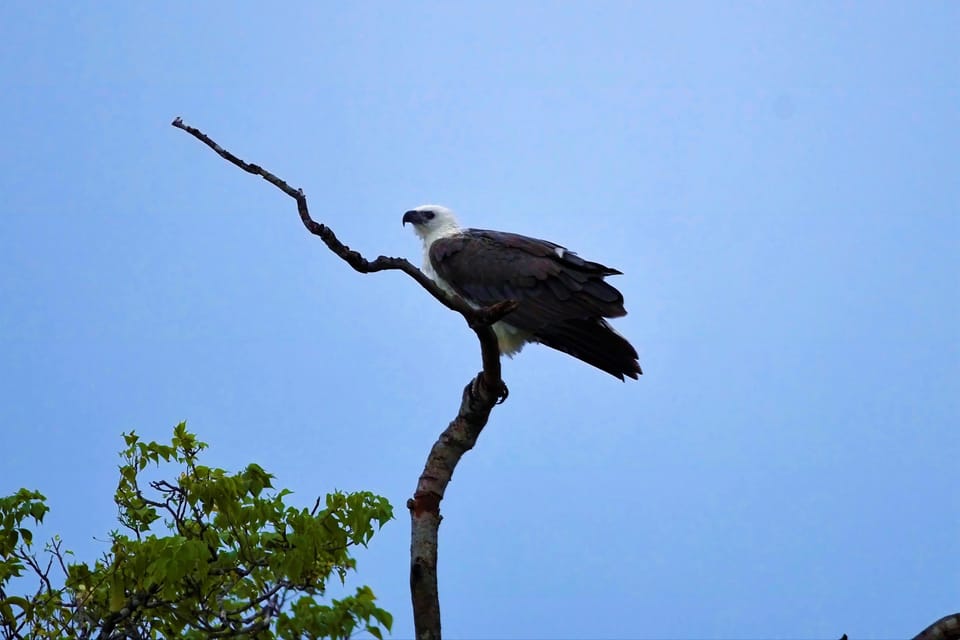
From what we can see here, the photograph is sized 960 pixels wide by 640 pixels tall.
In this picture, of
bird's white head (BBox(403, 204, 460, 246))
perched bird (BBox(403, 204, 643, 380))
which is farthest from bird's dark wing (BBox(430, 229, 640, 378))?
bird's white head (BBox(403, 204, 460, 246))

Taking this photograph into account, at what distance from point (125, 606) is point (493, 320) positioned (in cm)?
232

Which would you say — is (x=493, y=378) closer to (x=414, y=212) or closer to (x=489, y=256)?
(x=489, y=256)

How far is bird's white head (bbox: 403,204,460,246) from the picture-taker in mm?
10391

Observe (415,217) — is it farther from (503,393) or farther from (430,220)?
(503,393)

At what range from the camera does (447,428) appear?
6535mm

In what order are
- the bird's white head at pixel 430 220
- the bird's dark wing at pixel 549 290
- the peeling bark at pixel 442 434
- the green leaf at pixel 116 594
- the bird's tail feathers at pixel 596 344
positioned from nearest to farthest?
the peeling bark at pixel 442 434 < the green leaf at pixel 116 594 < the bird's tail feathers at pixel 596 344 < the bird's dark wing at pixel 549 290 < the bird's white head at pixel 430 220

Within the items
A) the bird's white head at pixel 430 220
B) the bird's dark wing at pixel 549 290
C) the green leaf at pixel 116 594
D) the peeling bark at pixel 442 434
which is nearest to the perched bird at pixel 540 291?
the bird's dark wing at pixel 549 290

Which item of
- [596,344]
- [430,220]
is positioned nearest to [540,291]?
[596,344]

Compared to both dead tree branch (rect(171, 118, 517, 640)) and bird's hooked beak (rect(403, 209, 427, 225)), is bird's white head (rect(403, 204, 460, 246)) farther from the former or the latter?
dead tree branch (rect(171, 118, 517, 640))

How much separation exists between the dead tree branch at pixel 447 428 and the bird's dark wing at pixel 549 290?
5.24ft

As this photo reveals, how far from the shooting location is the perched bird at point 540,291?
8.56 meters

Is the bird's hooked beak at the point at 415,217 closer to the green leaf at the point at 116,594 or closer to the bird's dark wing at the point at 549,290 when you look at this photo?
the bird's dark wing at the point at 549,290

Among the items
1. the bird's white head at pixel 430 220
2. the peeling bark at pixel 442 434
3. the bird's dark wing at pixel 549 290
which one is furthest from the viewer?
the bird's white head at pixel 430 220

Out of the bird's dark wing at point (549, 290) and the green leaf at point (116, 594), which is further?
the bird's dark wing at point (549, 290)
